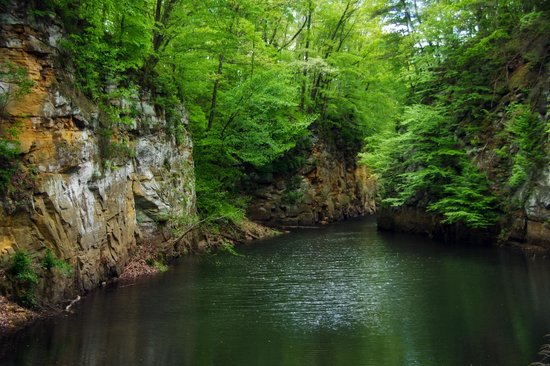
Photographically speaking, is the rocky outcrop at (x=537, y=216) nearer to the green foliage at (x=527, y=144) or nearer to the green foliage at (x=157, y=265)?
the green foliage at (x=527, y=144)

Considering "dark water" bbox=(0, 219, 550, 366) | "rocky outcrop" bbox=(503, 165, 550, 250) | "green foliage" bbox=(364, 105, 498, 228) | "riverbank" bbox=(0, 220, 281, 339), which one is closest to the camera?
"dark water" bbox=(0, 219, 550, 366)

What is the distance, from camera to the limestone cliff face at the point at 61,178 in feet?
36.9

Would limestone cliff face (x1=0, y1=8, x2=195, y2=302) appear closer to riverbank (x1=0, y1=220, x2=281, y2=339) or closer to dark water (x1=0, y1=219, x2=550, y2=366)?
riverbank (x1=0, y1=220, x2=281, y2=339)

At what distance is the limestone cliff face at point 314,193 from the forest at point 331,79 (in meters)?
1.03

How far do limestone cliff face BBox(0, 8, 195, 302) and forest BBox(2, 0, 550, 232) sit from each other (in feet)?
2.52

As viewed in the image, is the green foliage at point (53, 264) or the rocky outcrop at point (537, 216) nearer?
the green foliage at point (53, 264)

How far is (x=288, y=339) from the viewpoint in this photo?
30.5 feet

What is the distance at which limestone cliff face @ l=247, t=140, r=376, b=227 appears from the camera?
103 feet

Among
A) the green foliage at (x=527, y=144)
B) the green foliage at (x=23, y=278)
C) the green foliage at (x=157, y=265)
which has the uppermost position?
the green foliage at (x=527, y=144)

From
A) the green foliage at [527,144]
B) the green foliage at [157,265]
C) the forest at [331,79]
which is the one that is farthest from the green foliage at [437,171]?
the green foliage at [157,265]

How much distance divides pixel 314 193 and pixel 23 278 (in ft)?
80.3

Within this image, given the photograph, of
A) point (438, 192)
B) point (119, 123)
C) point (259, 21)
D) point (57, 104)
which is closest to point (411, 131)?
point (438, 192)

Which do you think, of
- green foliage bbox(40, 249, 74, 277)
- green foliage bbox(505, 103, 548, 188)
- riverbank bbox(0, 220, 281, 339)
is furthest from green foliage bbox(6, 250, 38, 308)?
green foliage bbox(505, 103, 548, 188)

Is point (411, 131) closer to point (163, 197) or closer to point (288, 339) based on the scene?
point (163, 197)
